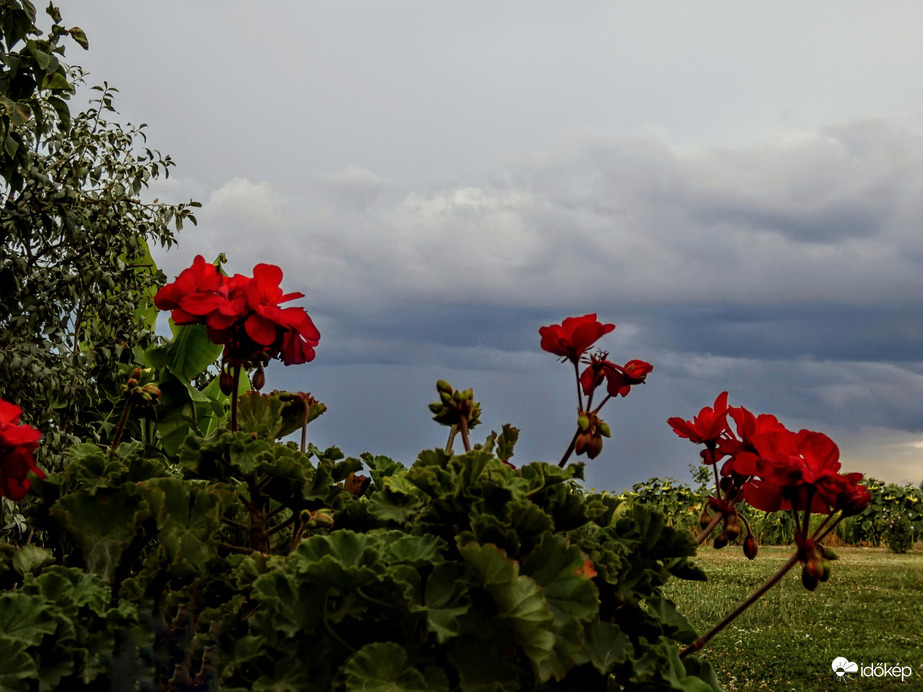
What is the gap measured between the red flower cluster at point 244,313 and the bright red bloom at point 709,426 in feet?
2.56

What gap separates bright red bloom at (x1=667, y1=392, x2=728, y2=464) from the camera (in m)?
1.77

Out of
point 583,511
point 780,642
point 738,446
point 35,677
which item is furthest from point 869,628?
point 35,677

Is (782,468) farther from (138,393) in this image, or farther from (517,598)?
(138,393)

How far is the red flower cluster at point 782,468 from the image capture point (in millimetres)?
1569

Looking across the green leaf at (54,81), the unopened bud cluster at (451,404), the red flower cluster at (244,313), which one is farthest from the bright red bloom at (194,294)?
the green leaf at (54,81)

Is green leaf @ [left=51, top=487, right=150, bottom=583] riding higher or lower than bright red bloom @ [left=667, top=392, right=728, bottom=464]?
lower

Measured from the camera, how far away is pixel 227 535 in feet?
5.78

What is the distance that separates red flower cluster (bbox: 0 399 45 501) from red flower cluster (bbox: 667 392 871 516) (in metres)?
1.31

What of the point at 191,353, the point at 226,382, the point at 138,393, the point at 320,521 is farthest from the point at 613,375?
the point at 191,353

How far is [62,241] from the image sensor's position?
15.8ft

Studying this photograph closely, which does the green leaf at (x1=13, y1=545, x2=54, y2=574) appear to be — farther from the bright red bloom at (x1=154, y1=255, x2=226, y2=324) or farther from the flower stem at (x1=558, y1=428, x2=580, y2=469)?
the flower stem at (x1=558, y1=428, x2=580, y2=469)

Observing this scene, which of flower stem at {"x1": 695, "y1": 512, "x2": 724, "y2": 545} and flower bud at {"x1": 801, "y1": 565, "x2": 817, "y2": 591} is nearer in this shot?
flower bud at {"x1": 801, "y1": 565, "x2": 817, "y2": 591}

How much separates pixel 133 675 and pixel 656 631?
34.3 inches

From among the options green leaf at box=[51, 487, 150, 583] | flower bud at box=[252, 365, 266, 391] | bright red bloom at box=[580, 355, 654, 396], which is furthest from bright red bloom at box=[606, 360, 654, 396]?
green leaf at box=[51, 487, 150, 583]
